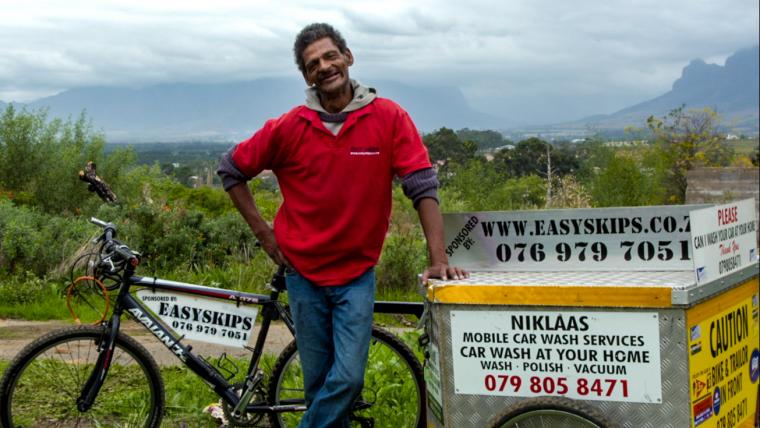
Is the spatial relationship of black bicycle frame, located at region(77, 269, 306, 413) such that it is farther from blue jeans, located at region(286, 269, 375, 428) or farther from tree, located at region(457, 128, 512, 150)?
tree, located at region(457, 128, 512, 150)

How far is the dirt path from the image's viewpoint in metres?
6.61

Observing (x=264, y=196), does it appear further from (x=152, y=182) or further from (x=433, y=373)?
(x=433, y=373)

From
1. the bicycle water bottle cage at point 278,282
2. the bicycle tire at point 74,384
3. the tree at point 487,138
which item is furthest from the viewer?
the tree at point 487,138

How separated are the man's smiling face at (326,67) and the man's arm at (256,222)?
1.94 feet

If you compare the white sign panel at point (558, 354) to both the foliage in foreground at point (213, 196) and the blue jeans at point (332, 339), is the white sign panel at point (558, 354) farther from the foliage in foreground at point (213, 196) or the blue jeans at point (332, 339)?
the foliage in foreground at point (213, 196)

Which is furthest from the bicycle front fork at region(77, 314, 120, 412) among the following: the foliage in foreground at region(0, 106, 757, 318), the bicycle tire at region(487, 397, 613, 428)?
the foliage in foreground at region(0, 106, 757, 318)

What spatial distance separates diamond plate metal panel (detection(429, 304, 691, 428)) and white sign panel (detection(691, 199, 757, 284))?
9.3 inches

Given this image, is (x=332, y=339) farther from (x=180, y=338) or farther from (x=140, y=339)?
(x=140, y=339)

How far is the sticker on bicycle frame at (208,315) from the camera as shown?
479cm

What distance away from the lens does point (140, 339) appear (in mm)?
7320

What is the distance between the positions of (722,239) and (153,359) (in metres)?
2.83

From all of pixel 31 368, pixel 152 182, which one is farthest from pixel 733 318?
pixel 152 182

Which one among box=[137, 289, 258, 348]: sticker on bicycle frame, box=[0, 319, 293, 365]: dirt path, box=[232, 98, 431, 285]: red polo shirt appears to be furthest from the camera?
box=[0, 319, 293, 365]: dirt path

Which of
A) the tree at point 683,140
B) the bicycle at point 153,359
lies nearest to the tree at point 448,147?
the tree at point 683,140
